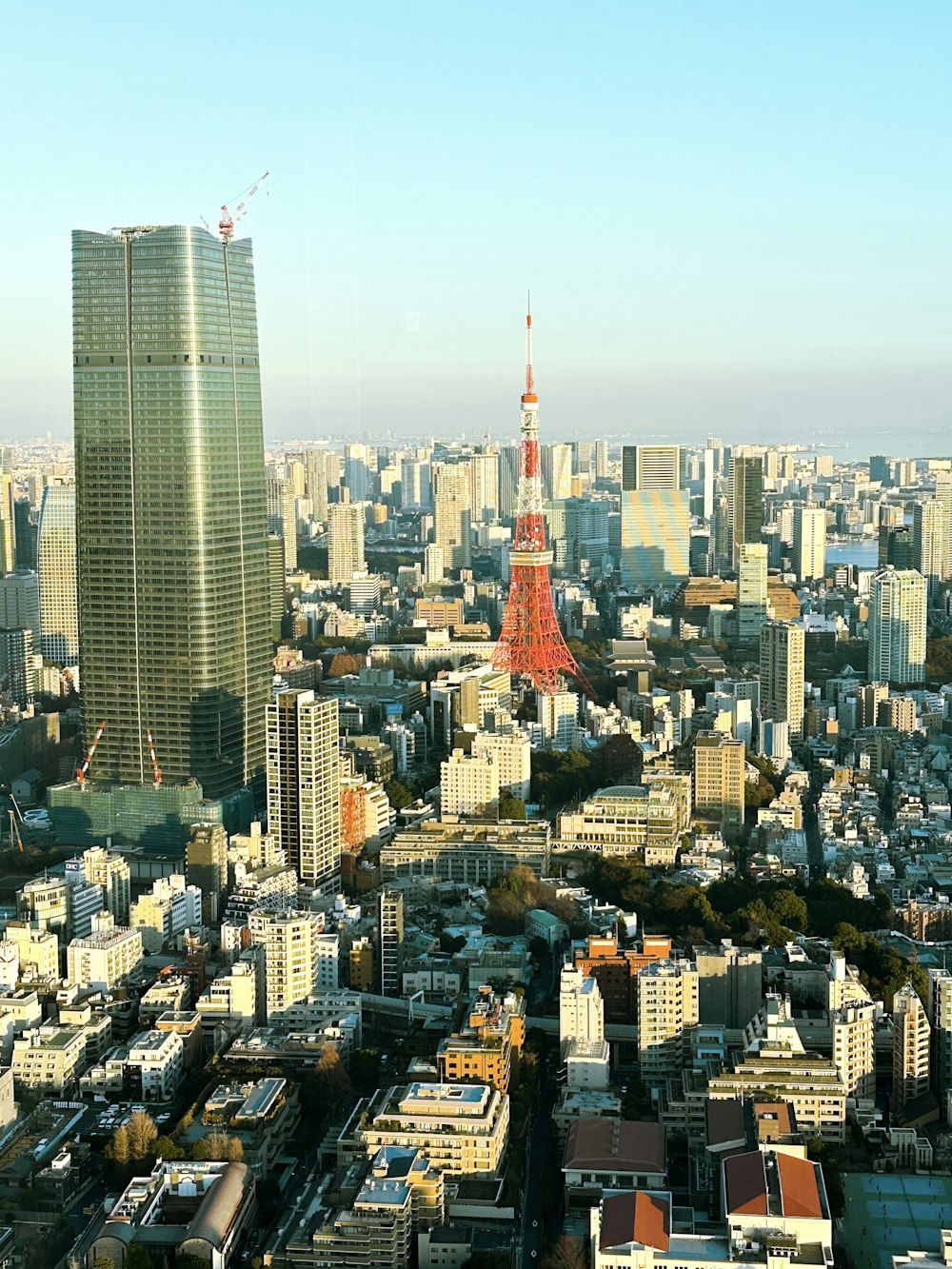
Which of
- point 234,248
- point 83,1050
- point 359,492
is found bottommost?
point 83,1050

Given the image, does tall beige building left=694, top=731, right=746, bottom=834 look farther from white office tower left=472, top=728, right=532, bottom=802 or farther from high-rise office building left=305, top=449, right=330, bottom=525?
high-rise office building left=305, top=449, right=330, bottom=525

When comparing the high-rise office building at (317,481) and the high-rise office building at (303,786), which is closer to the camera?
the high-rise office building at (303,786)

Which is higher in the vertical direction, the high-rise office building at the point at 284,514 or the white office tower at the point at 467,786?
the high-rise office building at the point at 284,514

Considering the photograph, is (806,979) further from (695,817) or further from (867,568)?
(867,568)

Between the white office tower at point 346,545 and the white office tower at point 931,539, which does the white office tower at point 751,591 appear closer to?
the white office tower at point 931,539

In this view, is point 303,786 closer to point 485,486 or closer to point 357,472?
point 357,472

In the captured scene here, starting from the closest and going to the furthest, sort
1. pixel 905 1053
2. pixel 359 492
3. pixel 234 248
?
pixel 905 1053 < pixel 234 248 < pixel 359 492


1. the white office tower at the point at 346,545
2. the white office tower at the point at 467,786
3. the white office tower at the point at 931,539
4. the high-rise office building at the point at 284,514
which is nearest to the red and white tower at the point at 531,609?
the high-rise office building at the point at 284,514

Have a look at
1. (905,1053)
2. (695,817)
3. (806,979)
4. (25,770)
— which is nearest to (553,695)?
(695,817)
